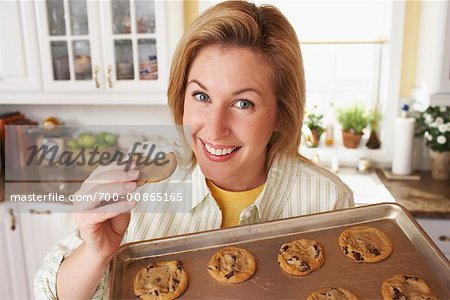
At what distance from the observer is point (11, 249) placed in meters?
2.36

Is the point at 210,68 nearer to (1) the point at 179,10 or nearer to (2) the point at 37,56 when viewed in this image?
(1) the point at 179,10

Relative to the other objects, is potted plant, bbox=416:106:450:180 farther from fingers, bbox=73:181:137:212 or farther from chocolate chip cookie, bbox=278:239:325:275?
fingers, bbox=73:181:137:212

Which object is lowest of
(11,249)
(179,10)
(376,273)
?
(11,249)

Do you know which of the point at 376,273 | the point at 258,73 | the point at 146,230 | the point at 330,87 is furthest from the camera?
the point at 330,87

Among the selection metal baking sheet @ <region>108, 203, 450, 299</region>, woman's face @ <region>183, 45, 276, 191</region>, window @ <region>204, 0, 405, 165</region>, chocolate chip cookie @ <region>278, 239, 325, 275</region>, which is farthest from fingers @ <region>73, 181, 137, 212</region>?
window @ <region>204, 0, 405, 165</region>

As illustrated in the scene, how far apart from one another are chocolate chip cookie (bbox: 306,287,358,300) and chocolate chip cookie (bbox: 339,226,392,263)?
107 millimetres

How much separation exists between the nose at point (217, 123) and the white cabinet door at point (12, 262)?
1653 mm

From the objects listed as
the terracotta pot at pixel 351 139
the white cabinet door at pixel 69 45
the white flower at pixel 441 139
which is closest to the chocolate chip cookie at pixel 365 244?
the white flower at pixel 441 139

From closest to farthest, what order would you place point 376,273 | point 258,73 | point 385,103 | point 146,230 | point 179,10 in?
point 376,273, point 258,73, point 146,230, point 179,10, point 385,103

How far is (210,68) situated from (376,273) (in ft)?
1.95

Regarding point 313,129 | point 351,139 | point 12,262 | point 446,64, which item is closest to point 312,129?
point 313,129

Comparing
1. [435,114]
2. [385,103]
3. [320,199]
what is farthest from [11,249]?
[435,114]

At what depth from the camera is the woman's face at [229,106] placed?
1045mm

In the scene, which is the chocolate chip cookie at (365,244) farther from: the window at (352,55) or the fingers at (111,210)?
the window at (352,55)
